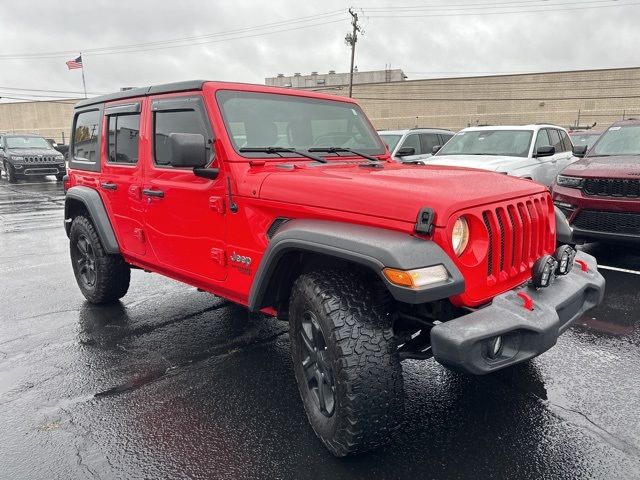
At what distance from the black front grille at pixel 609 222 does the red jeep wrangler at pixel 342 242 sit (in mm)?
2824

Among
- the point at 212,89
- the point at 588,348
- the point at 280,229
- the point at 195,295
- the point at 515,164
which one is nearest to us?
the point at 280,229

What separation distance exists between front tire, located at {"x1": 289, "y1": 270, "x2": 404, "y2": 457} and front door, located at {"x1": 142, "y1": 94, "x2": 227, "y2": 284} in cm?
89

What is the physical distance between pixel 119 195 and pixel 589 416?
12.3 feet

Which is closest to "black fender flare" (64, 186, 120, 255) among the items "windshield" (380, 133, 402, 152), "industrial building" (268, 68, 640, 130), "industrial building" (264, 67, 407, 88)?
"windshield" (380, 133, 402, 152)

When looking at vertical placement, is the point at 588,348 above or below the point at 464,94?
below

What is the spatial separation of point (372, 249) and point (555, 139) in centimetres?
896

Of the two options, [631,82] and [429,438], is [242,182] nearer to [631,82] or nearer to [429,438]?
[429,438]

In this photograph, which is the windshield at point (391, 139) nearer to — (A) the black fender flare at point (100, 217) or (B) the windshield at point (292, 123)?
(B) the windshield at point (292, 123)

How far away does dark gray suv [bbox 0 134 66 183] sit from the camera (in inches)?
685

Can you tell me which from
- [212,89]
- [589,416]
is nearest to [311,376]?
[589,416]

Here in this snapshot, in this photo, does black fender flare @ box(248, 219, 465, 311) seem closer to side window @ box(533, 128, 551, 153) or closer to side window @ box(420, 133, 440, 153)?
side window @ box(533, 128, 551, 153)

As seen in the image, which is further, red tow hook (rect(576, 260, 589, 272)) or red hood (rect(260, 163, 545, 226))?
red tow hook (rect(576, 260, 589, 272))

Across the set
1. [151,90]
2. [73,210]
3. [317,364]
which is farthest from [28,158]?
[317,364]

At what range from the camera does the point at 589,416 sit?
2.80m
